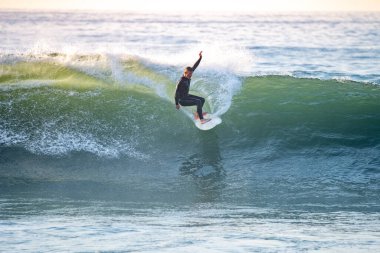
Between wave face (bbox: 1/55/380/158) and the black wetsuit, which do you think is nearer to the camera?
the black wetsuit

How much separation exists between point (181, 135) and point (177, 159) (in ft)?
3.52

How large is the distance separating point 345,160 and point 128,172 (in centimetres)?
451

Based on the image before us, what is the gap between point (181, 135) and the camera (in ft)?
47.9

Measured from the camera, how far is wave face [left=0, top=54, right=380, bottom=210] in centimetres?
1206

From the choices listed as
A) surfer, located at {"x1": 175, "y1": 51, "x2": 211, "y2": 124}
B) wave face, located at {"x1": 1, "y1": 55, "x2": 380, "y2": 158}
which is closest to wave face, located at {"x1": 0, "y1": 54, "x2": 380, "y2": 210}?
wave face, located at {"x1": 1, "y1": 55, "x2": 380, "y2": 158}

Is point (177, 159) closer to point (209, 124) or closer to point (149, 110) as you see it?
point (209, 124)

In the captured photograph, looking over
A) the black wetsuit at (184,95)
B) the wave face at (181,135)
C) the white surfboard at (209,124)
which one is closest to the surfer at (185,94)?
the black wetsuit at (184,95)

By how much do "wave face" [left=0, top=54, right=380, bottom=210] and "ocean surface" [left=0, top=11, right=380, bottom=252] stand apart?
0.13 ft

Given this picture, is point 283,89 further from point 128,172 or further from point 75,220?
point 75,220

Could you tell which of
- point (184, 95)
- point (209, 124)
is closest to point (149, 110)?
point (209, 124)

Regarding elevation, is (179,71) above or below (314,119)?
above

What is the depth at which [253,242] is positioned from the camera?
774 centimetres

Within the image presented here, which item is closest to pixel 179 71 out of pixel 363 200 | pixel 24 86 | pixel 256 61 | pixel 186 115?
pixel 186 115

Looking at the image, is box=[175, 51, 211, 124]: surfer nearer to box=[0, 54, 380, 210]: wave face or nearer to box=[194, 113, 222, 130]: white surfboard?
box=[194, 113, 222, 130]: white surfboard
